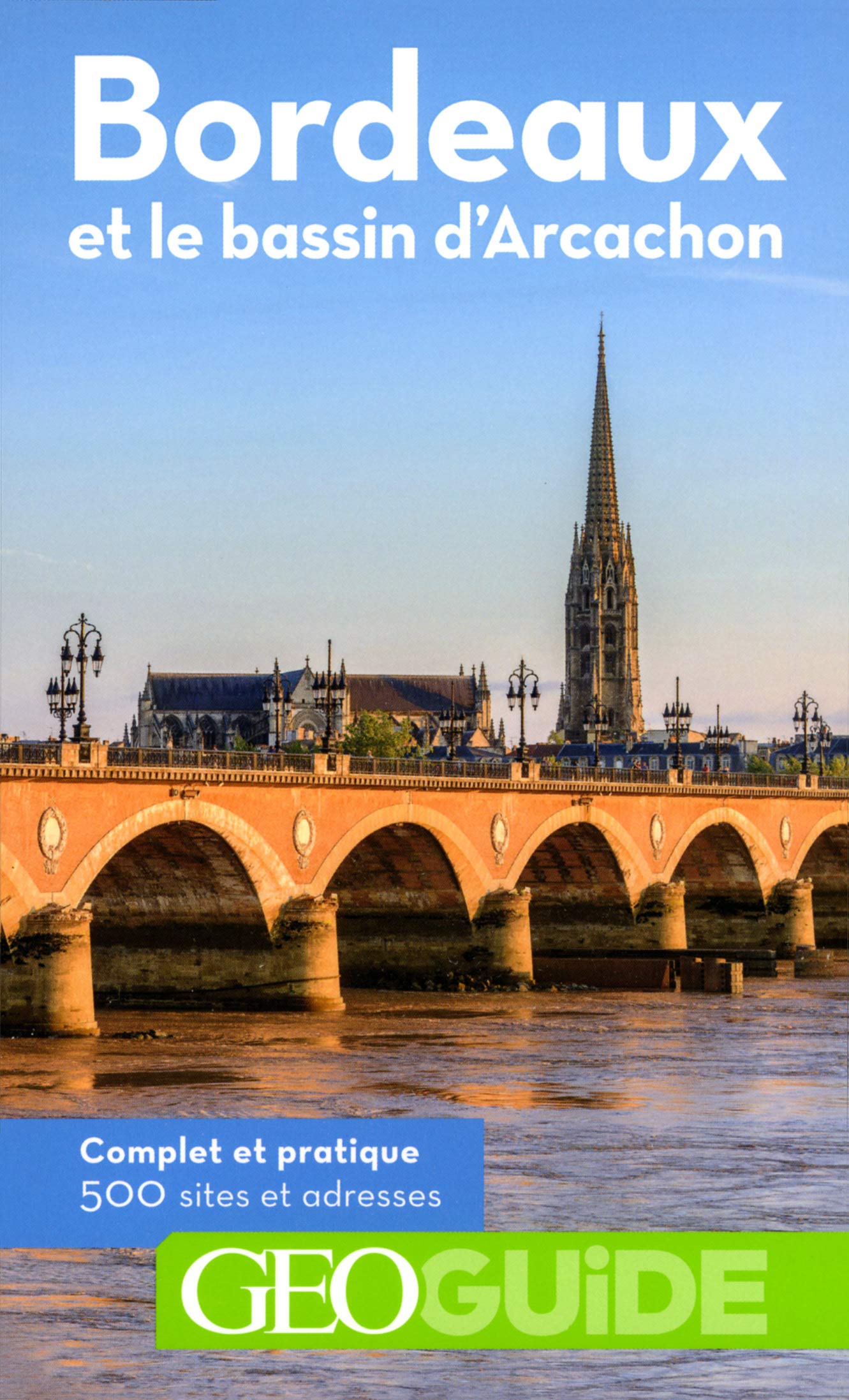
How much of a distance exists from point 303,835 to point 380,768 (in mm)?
12485

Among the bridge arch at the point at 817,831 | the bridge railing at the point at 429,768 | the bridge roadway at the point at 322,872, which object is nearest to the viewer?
the bridge roadway at the point at 322,872

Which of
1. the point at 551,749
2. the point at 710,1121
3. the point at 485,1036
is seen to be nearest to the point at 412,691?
the point at 551,749

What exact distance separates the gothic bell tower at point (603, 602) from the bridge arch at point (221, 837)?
141 metres

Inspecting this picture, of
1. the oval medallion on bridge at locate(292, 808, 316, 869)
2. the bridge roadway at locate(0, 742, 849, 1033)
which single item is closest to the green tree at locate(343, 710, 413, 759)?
the bridge roadway at locate(0, 742, 849, 1033)

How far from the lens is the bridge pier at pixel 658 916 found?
7100cm

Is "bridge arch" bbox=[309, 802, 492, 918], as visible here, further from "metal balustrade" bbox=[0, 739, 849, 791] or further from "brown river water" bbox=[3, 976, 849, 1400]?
"brown river water" bbox=[3, 976, 849, 1400]

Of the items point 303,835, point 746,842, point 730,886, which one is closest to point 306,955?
point 303,835

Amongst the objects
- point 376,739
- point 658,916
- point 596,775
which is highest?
point 376,739

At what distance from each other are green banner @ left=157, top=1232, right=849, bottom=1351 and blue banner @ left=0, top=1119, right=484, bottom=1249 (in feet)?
2.15

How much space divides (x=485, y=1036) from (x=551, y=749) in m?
117

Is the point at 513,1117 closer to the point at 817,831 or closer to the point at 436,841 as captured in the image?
the point at 436,841

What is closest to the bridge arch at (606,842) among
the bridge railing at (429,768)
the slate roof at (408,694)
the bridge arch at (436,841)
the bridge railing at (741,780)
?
the bridge arch at (436,841)

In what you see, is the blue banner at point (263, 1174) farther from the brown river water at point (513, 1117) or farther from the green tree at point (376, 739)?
the green tree at point (376, 739)

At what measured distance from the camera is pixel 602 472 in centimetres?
19600
